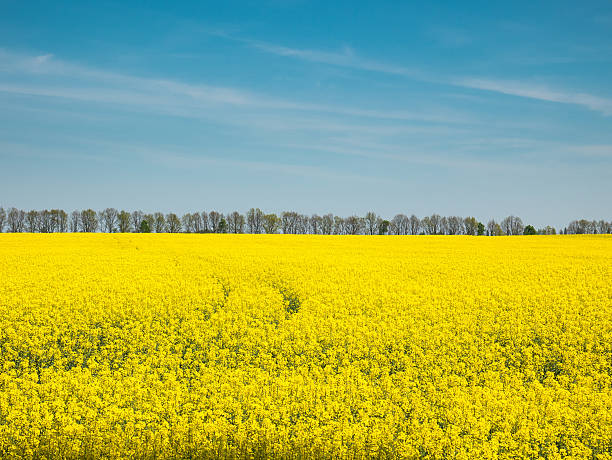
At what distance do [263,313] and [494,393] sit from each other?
7282 mm

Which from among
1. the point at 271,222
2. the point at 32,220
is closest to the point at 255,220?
the point at 271,222

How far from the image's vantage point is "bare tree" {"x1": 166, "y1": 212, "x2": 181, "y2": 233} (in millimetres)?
104250

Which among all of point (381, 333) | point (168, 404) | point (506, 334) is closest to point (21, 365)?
point (168, 404)

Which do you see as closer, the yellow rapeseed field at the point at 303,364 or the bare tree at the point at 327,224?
the yellow rapeseed field at the point at 303,364

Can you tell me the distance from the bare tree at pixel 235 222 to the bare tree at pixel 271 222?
5.75m

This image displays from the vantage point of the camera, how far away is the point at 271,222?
105 metres

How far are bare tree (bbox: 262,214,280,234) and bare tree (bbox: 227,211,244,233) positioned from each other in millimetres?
5754

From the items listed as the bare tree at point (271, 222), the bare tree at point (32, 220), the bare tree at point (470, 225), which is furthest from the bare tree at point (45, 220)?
the bare tree at point (470, 225)

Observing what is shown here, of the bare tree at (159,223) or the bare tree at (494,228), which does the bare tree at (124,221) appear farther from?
the bare tree at (494,228)

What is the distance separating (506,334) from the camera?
1209cm

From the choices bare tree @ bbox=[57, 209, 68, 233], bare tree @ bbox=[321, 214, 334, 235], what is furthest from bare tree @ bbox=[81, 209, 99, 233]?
bare tree @ bbox=[321, 214, 334, 235]

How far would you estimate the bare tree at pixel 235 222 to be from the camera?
10606 centimetres

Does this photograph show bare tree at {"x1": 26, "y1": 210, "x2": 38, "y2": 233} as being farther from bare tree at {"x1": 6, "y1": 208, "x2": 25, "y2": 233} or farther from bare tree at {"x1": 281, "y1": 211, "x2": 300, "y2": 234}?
bare tree at {"x1": 281, "y1": 211, "x2": 300, "y2": 234}

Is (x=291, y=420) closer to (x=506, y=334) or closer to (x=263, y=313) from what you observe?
(x=263, y=313)
